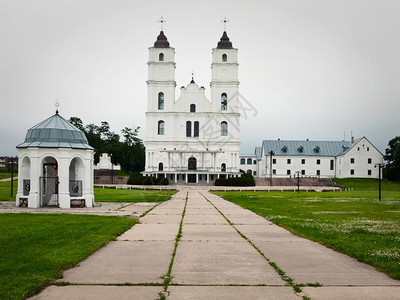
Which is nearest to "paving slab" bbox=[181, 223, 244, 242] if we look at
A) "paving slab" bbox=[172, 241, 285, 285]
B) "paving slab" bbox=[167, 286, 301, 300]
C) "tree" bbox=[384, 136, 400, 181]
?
"paving slab" bbox=[172, 241, 285, 285]

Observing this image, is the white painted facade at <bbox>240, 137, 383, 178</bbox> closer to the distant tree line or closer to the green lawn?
the distant tree line

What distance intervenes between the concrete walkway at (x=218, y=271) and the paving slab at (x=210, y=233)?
0.30 ft

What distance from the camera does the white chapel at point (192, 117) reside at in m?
77.6

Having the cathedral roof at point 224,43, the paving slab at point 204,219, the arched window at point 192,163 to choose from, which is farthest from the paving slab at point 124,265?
the cathedral roof at point 224,43

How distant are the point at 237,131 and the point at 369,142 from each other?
89.5 feet

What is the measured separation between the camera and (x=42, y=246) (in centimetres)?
1127

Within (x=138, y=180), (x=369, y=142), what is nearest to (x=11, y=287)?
(x=138, y=180)

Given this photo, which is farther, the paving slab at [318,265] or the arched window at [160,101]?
the arched window at [160,101]

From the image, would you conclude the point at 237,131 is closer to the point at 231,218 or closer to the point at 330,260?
the point at 231,218

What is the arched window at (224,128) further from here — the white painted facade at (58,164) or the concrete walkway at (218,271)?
the concrete walkway at (218,271)

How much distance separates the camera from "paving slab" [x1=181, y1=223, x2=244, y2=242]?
13359 millimetres

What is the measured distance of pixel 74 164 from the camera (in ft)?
96.5

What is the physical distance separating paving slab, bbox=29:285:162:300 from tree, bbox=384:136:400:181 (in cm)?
7918

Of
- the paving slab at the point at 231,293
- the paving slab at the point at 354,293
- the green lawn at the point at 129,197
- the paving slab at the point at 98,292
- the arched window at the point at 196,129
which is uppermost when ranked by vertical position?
the arched window at the point at 196,129
